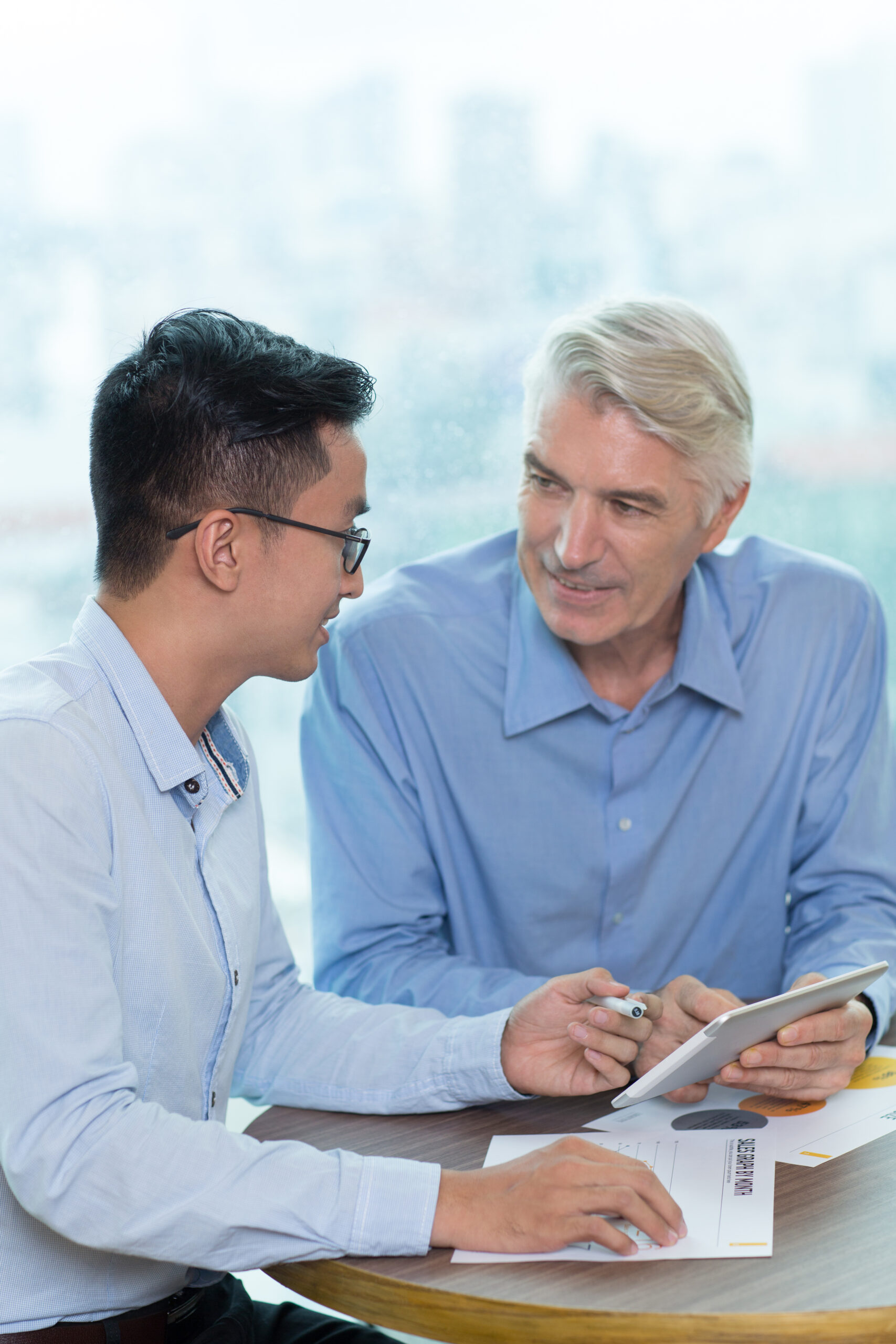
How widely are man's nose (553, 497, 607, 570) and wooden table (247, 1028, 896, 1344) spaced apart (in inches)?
35.8

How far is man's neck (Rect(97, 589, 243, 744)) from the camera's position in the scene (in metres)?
1.36

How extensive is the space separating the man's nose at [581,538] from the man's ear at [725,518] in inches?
10.1

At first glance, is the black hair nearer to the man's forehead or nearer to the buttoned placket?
the buttoned placket

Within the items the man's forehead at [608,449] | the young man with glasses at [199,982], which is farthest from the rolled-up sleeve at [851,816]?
the young man with glasses at [199,982]

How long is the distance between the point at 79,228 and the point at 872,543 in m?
2.02

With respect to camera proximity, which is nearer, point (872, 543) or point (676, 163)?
point (676, 163)

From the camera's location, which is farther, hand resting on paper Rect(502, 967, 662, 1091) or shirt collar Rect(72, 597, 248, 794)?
hand resting on paper Rect(502, 967, 662, 1091)

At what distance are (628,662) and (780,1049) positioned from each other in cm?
83

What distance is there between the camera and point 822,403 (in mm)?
3127

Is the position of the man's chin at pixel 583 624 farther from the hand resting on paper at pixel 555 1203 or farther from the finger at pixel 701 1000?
the hand resting on paper at pixel 555 1203

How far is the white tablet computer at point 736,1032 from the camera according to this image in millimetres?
1241

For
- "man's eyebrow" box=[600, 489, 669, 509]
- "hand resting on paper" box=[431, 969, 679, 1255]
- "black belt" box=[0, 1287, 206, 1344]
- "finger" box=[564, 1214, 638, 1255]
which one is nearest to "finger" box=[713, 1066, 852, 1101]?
"hand resting on paper" box=[431, 969, 679, 1255]

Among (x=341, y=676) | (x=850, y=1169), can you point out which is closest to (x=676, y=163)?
(x=341, y=676)

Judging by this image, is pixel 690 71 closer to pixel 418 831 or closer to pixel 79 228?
pixel 79 228
